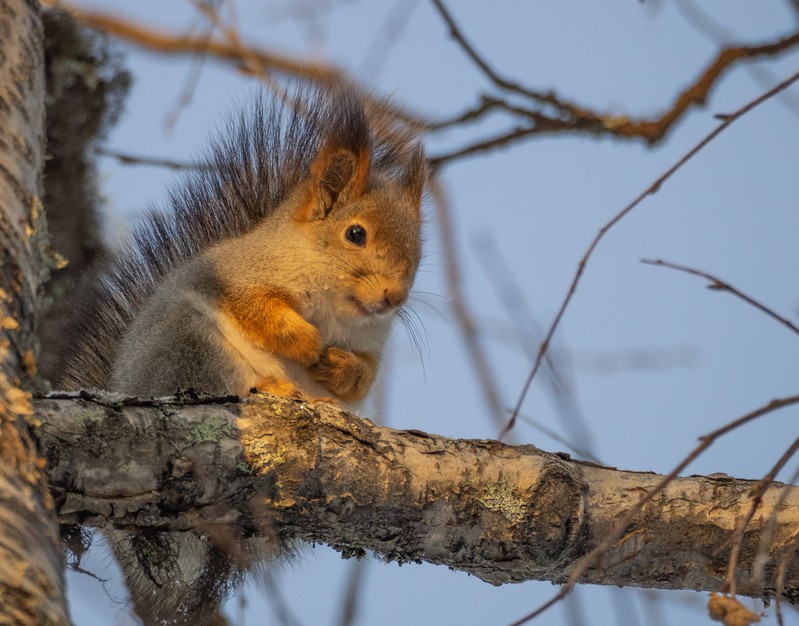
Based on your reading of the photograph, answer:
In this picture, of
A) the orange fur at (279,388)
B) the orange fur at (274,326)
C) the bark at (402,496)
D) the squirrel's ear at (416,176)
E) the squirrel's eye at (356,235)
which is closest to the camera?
the bark at (402,496)

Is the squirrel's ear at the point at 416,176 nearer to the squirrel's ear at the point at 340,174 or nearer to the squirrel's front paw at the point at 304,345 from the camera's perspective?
the squirrel's ear at the point at 340,174

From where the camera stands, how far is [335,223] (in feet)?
8.33

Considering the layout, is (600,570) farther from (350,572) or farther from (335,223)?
(335,223)

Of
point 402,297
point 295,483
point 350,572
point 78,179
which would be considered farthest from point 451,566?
point 78,179

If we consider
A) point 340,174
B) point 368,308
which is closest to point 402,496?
point 368,308

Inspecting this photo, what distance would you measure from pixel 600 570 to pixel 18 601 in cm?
127

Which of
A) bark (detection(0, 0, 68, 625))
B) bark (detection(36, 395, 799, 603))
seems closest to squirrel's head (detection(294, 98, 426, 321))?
bark (detection(36, 395, 799, 603))

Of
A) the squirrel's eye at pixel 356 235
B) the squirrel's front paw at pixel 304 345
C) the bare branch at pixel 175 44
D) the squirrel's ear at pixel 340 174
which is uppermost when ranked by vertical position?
the bare branch at pixel 175 44

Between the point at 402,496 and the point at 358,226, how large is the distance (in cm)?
94

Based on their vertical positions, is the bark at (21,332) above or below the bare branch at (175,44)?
below

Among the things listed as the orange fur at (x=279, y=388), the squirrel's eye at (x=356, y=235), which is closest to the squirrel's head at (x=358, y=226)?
the squirrel's eye at (x=356, y=235)

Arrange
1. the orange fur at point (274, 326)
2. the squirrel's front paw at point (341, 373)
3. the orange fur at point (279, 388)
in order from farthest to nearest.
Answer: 1. the squirrel's front paw at point (341, 373)
2. the orange fur at point (274, 326)
3. the orange fur at point (279, 388)

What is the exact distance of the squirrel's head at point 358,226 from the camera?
95.8 inches

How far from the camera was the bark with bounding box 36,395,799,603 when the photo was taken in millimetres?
1630
